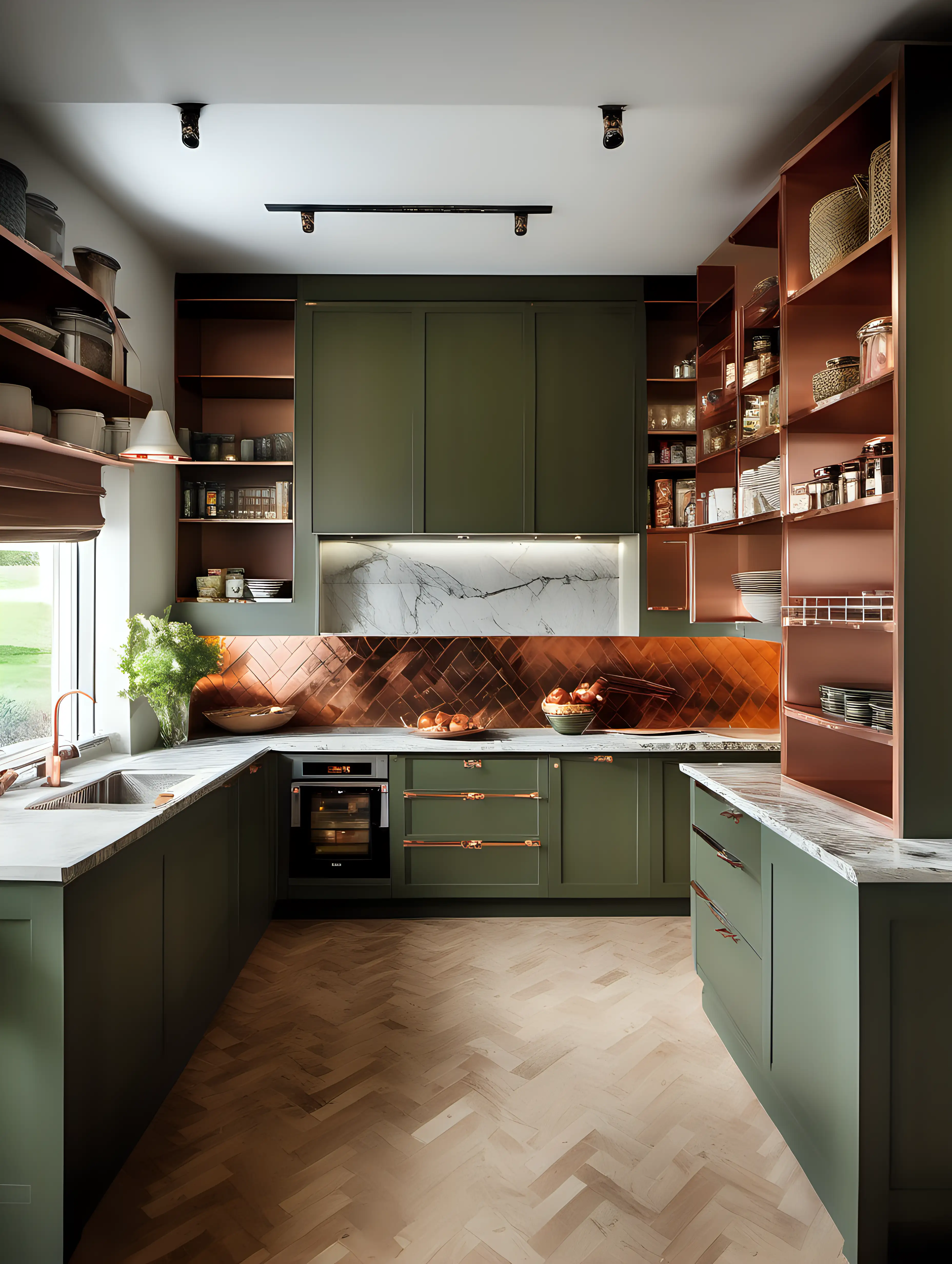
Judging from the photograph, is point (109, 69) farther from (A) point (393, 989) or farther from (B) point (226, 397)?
(A) point (393, 989)

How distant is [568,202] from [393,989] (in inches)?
129

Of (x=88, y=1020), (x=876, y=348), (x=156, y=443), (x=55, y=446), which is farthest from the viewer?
(x=156, y=443)

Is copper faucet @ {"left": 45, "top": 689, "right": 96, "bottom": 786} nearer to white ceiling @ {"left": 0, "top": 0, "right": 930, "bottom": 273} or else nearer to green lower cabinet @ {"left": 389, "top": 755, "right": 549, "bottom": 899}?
green lower cabinet @ {"left": 389, "top": 755, "right": 549, "bottom": 899}

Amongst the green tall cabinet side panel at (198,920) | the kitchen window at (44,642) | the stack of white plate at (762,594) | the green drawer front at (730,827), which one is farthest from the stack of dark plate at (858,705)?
the kitchen window at (44,642)

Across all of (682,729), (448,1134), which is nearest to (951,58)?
(682,729)

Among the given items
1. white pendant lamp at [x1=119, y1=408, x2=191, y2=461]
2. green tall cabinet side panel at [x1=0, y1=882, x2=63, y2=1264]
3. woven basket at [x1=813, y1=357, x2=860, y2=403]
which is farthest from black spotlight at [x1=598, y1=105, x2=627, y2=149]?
green tall cabinet side panel at [x1=0, y1=882, x2=63, y2=1264]

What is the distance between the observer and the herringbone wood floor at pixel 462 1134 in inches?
69.7

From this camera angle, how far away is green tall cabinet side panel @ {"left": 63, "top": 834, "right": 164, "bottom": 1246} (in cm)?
171

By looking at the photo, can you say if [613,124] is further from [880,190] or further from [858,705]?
[858,705]

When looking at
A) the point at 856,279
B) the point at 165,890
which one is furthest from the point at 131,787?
the point at 856,279

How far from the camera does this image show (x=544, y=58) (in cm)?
213

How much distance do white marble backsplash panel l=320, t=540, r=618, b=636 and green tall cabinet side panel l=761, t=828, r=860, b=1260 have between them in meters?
2.17

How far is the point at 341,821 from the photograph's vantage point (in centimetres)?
368

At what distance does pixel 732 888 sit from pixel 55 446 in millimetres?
2531
